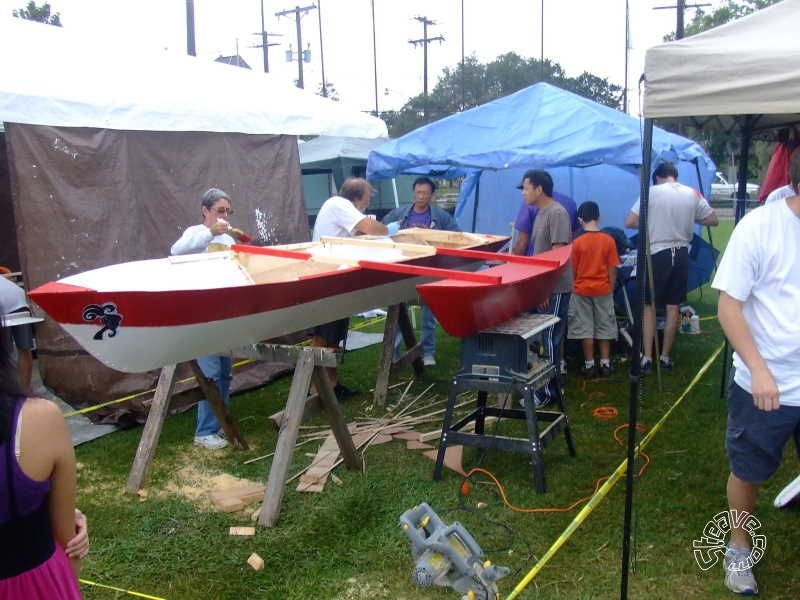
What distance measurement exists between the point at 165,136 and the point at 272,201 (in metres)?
1.23

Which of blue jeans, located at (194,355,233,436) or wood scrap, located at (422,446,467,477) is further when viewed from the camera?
blue jeans, located at (194,355,233,436)

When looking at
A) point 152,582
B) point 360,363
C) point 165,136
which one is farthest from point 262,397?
point 152,582

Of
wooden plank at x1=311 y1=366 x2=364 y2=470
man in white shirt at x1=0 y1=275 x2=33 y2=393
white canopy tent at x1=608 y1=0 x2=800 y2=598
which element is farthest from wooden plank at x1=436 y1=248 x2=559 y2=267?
man in white shirt at x1=0 y1=275 x2=33 y2=393

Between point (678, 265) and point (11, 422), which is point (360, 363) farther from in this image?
point (11, 422)

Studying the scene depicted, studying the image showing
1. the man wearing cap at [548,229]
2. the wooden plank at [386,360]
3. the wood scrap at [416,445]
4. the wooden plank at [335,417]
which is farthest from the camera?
the wooden plank at [386,360]

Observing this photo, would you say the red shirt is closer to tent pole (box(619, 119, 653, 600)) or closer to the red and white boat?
the red and white boat

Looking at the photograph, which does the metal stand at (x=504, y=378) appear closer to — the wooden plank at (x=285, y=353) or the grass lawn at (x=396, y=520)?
the grass lawn at (x=396, y=520)

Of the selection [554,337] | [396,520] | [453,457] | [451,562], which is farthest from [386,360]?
[451,562]

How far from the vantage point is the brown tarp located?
526 cm

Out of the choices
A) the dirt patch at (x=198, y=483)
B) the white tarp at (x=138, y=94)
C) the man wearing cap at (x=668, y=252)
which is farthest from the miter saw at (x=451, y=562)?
the white tarp at (x=138, y=94)

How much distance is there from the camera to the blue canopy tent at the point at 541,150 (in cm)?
672

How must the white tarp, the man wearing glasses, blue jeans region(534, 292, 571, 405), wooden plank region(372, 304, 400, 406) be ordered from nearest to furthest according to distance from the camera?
the man wearing glasses, blue jeans region(534, 292, 571, 405), the white tarp, wooden plank region(372, 304, 400, 406)

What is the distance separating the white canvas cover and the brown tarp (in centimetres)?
438

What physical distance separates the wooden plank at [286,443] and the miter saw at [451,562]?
113 cm
